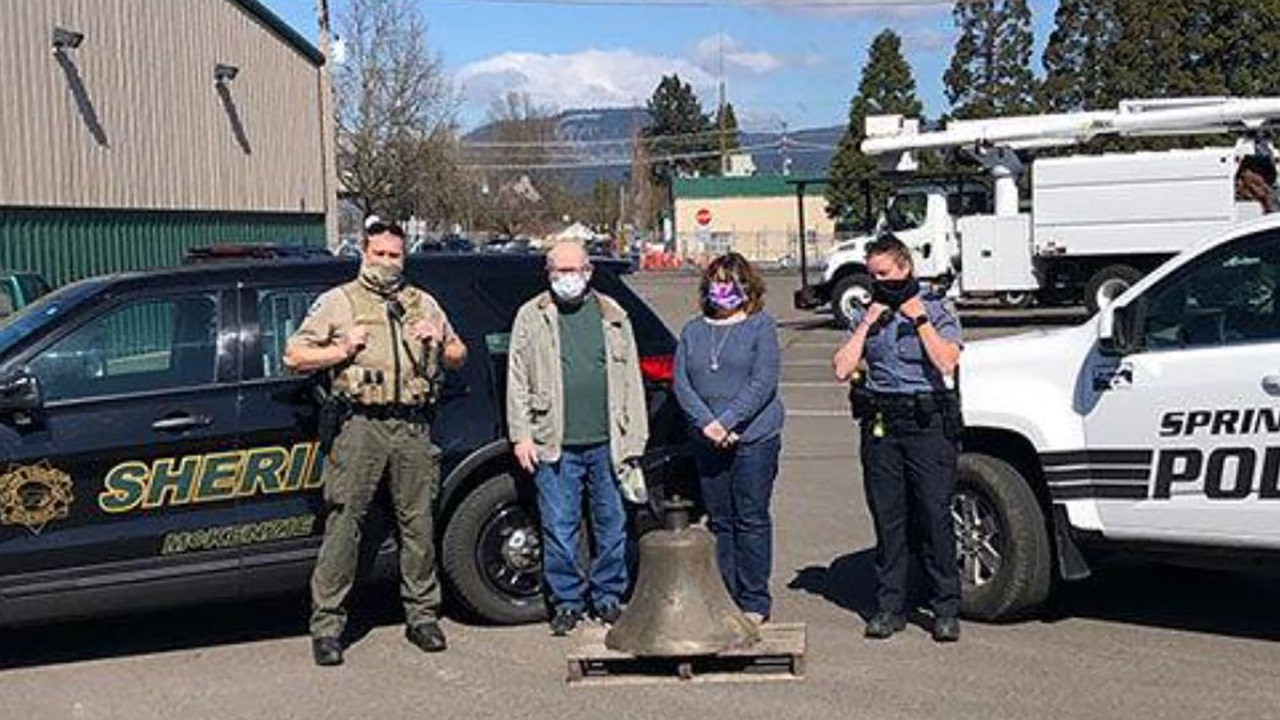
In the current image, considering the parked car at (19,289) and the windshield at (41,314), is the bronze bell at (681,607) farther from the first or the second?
the parked car at (19,289)

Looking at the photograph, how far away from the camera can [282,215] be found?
39156 mm

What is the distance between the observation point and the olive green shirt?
24.1 ft

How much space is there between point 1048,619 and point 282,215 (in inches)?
1320

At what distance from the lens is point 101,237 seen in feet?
86.9

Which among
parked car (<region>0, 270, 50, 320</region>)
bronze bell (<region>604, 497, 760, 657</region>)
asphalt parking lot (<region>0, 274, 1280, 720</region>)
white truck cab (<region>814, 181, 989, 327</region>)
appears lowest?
asphalt parking lot (<region>0, 274, 1280, 720</region>)

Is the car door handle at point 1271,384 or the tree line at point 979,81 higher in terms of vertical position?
the tree line at point 979,81

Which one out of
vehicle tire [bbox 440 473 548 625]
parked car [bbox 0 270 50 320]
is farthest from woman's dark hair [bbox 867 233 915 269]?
parked car [bbox 0 270 50 320]

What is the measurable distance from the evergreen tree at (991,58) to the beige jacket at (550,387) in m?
49.9

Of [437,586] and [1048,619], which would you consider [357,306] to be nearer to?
[437,586]

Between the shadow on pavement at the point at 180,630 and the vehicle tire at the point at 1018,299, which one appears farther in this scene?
the vehicle tire at the point at 1018,299

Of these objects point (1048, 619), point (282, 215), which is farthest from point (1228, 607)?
point (282, 215)

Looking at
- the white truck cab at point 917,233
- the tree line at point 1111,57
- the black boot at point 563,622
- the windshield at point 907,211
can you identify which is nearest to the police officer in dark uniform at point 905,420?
the black boot at point 563,622

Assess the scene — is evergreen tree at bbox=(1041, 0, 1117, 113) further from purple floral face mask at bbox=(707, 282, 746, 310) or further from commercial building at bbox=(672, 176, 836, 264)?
purple floral face mask at bbox=(707, 282, 746, 310)

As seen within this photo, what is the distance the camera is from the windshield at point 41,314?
7.06 metres
